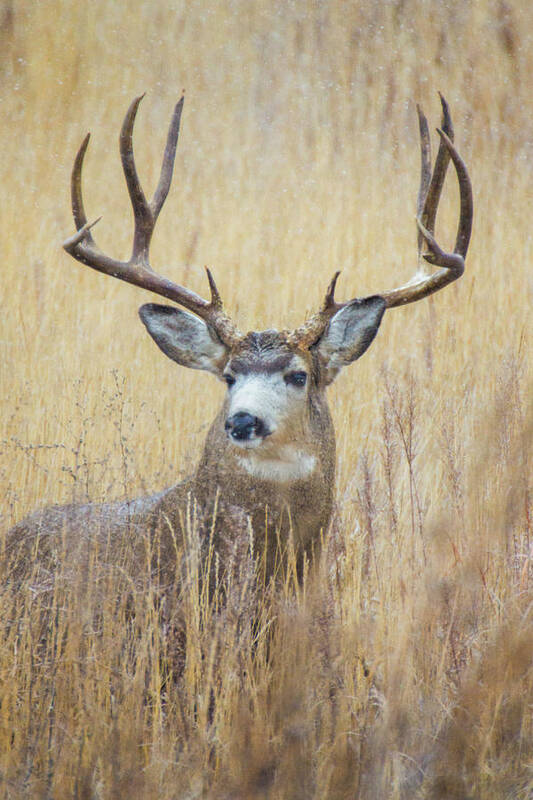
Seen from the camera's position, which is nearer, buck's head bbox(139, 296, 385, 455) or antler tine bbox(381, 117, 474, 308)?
buck's head bbox(139, 296, 385, 455)

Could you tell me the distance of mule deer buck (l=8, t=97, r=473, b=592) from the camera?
3979mm

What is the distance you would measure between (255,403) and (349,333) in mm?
724

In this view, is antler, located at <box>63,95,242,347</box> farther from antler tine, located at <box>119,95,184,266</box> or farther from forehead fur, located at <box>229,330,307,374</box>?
forehead fur, located at <box>229,330,307,374</box>

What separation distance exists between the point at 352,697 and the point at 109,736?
29.4 inches

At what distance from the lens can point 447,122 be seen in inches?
183

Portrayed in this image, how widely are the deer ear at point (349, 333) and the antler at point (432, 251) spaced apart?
40 millimetres

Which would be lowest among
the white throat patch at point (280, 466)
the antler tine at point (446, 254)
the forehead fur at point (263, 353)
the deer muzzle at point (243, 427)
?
the white throat patch at point (280, 466)

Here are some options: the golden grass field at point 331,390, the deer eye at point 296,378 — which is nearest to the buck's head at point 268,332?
the deer eye at point 296,378

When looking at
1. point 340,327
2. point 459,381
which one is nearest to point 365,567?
point 340,327

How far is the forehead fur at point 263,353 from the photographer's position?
4113 millimetres

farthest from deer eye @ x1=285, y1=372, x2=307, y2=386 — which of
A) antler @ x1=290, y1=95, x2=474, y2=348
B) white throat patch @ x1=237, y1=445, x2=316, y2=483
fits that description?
white throat patch @ x1=237, y1=445, x2=316, y2=483

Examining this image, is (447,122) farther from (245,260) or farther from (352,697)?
(245,260)

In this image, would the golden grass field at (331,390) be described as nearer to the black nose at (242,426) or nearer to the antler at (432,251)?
the black nose at (242,426)

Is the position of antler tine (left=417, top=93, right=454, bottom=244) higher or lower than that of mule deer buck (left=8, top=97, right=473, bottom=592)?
higher
